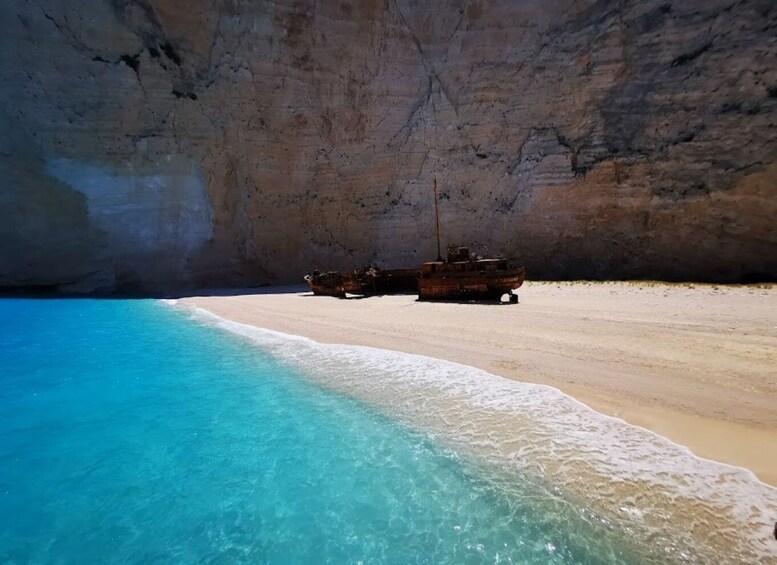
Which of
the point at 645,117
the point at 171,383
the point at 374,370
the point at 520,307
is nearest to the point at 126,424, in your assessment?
the point at 171,383

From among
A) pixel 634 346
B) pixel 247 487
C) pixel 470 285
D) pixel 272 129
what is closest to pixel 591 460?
pixel 247 487

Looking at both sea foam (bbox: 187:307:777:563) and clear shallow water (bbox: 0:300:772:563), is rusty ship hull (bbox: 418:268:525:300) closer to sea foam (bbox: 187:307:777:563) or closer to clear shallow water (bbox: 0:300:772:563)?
clear shallow water (bbox: 0:300:772:563)

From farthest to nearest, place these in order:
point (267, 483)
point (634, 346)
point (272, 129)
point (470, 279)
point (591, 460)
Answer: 1. point (272, 129)
2. point (470, 279)
3. point (634, 346)
4. point (267, 483)
5. point (591, 460)

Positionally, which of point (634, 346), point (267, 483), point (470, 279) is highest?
point (470, 279)

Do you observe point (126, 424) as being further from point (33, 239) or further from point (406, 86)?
point (33, 239)

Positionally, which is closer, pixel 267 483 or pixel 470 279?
pixel 267 483

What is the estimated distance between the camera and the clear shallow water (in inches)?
132

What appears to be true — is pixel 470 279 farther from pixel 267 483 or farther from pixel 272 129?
pixel 272 129

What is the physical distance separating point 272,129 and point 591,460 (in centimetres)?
3231

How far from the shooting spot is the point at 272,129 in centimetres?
3155

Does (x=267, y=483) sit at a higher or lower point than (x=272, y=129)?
lower

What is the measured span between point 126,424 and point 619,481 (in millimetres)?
6483

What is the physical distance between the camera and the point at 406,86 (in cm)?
3086

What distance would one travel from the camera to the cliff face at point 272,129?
1070 inches
